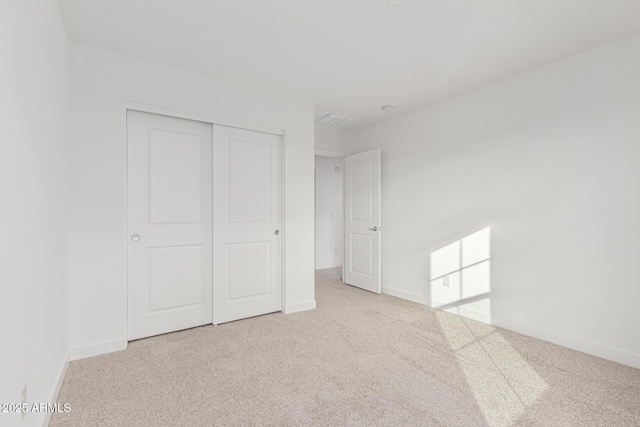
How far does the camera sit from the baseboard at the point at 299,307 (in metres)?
3.52

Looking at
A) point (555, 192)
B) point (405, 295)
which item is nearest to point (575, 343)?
point (555, 192)

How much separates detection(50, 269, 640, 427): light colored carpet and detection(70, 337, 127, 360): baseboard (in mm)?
68

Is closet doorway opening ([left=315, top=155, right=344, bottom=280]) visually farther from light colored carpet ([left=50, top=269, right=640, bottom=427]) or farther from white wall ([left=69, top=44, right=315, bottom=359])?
white wall ([left=69, top=44, right=315, bottom=359])

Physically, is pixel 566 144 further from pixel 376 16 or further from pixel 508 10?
pixel 376 16

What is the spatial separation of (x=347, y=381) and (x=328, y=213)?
477 centimetres

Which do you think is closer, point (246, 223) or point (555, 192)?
point (555, 192)

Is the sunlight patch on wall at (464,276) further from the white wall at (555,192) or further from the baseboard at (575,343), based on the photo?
the baseboard at (575,343)

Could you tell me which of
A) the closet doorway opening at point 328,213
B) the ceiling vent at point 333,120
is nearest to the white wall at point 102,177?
the ceiling vent at point 333,120

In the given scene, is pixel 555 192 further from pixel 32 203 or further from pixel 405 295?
pixel 32 203

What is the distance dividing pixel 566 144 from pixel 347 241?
3024mm

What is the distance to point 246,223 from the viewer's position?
11.0ft

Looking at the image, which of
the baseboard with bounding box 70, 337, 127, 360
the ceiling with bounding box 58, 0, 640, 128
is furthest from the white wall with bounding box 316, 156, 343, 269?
the baseboard with bounding box 70, 337, 127, 360

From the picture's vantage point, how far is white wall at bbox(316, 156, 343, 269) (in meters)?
6.62

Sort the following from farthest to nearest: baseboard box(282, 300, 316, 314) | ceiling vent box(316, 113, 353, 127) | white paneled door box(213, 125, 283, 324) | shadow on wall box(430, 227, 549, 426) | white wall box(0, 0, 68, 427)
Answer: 1. ceiling vent box(316, 113, 353, 127)
2. baseboard box(282, 300, 316, 314)
3. white paneled door box(213, 125, 283, 324)
4. shadow on wall box(430, 227, 549, 426)
5. white wall box(0, 0, 68, 427)
